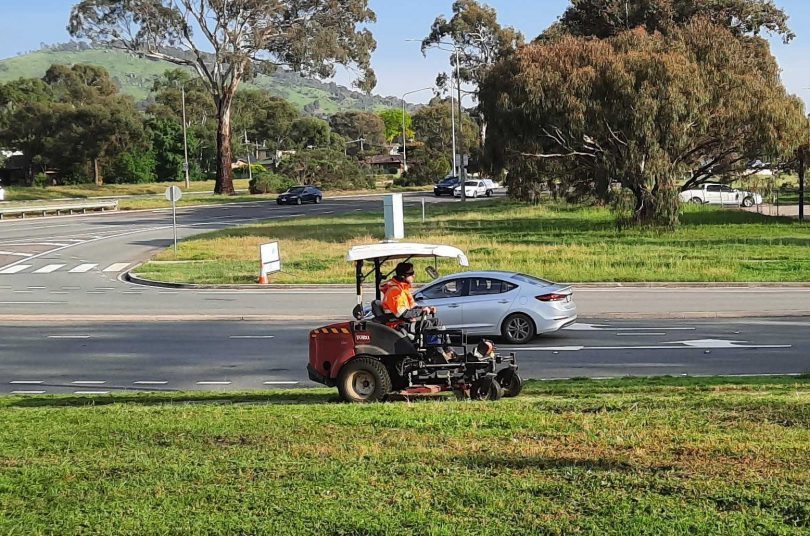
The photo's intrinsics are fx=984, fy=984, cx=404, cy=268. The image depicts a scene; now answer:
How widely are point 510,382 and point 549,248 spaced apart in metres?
24.4

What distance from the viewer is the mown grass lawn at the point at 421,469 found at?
6.25 meters

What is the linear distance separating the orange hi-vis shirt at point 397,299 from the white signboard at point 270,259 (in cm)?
1864

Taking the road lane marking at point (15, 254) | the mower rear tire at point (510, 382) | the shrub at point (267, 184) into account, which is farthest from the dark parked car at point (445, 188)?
the mower rear tire at point (510, 382)

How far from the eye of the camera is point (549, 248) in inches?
1417

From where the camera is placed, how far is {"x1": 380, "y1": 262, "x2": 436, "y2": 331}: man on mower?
1245 centimetres

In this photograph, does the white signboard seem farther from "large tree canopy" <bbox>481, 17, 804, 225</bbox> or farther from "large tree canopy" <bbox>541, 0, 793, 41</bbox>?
"large tree canopy" <bbox>541, 0, 793, 41</bbox>

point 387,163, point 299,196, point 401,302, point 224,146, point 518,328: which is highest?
point 387,163

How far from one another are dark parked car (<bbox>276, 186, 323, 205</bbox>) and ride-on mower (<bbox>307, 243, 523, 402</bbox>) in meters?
60.9

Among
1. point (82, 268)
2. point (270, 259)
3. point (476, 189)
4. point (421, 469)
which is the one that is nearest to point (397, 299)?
point (421, 469)

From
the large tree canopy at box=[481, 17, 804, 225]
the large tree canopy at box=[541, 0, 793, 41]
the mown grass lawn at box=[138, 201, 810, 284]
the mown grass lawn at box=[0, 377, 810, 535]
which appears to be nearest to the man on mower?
the mown grass lawn at box=[0, 377, 810, 535]

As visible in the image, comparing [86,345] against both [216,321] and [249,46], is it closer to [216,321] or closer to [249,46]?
[216,321]

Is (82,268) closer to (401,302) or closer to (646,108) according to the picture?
(646,108)

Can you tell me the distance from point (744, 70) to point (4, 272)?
3223 centimetres

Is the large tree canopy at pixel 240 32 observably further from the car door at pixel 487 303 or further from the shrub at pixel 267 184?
the car door at pixel 487 303
